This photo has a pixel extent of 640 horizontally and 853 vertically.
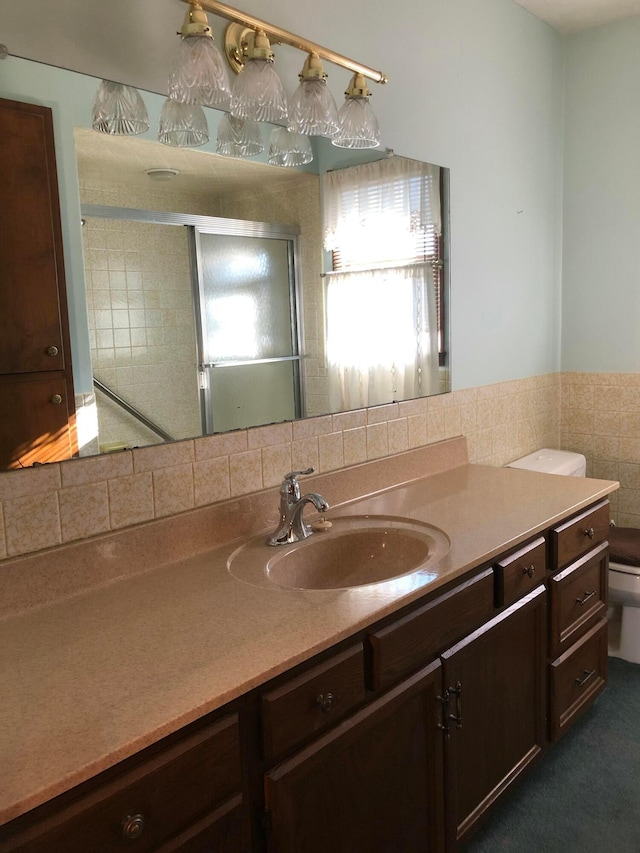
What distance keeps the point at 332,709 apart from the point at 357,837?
31 cm

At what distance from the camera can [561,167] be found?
3.37 m

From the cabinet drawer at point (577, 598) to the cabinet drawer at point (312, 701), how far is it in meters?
0.94

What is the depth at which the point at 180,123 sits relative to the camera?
1637 mm

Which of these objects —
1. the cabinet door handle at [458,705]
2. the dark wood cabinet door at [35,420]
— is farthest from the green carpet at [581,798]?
the dark wood cabinet door at [35,420]

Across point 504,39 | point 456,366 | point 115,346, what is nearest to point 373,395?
point 456,366

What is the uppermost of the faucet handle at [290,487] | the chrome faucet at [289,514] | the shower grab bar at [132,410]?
the shower grab bar at [132,410]

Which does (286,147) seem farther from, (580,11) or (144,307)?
(580,11)

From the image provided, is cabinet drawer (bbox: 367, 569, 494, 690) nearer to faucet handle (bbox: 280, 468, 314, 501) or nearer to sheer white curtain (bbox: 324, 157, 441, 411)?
faucet handle (bbox: 280, 468, 314, 501)

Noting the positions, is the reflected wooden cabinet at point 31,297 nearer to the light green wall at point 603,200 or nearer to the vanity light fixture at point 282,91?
the vanity light fixture at point 282,91

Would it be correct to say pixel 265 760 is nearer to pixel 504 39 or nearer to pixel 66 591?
pixel 66 591

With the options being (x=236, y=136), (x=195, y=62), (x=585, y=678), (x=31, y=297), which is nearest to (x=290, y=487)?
(x=31, y=297)

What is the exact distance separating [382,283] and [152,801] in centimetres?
172

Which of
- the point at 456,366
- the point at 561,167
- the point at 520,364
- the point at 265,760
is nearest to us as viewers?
the point at 265,760

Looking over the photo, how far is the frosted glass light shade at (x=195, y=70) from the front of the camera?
1.53m
